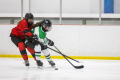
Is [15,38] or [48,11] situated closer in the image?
[15,38]

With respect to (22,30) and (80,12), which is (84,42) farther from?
(22,30)

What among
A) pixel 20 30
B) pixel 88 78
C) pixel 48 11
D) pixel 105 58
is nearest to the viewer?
pixel 88 78

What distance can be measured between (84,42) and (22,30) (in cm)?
225

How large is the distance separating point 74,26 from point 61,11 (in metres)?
0.55

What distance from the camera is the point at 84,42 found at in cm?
570

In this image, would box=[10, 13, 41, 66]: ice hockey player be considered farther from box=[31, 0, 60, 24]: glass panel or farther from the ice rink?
box=[31, 0, 60, 24]: glass panel

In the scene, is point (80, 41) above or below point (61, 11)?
below

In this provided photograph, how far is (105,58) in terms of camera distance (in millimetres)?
5617

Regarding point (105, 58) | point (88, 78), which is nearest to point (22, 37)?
point (88, 78)

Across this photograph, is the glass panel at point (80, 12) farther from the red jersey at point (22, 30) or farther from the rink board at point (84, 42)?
the red jersey at point (22, 30)

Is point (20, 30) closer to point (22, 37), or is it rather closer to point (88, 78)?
point (22, 37)

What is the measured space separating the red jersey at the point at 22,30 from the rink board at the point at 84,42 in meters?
1.91

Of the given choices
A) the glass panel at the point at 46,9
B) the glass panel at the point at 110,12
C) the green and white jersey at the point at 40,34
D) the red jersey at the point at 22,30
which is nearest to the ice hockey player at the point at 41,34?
the green and white jersey at the point at 40,34

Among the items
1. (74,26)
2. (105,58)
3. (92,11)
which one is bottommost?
(105,58)
